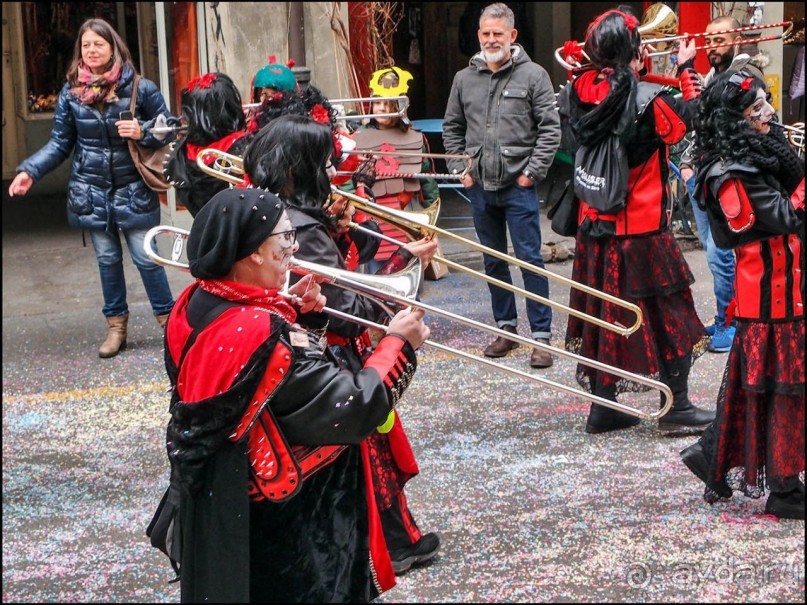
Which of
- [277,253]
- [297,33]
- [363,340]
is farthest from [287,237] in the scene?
[297,33]

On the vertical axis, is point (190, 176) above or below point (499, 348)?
above

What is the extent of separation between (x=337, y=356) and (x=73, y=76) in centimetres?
381

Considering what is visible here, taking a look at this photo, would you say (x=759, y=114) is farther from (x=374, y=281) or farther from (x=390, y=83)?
(x=390, y=83)

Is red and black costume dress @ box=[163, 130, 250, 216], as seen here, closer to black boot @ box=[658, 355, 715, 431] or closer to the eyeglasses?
black boot @ box=[658, 355, 715, 431]

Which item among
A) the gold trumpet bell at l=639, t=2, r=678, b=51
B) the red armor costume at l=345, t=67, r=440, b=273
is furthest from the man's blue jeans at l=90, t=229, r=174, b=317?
the gold trumpet bell at l=639, t=2, r=678, b=51

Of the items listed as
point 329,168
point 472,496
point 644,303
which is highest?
point 329,168

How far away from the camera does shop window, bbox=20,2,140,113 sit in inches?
509

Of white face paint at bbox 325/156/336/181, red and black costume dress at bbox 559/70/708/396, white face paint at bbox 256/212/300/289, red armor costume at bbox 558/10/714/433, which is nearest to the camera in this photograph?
white face paint at bbox 256/212/300/289

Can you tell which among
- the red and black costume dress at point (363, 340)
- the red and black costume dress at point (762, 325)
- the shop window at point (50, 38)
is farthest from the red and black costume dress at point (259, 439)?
the shop window at point (50, 38)

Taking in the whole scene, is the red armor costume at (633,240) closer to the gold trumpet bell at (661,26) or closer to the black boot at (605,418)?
the black boot at (605,418)

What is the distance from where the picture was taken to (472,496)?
4.59 m

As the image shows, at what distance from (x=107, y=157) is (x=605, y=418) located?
3218mm

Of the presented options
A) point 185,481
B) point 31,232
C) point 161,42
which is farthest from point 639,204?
point 31,232

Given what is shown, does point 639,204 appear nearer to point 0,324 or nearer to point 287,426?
point 287,426
